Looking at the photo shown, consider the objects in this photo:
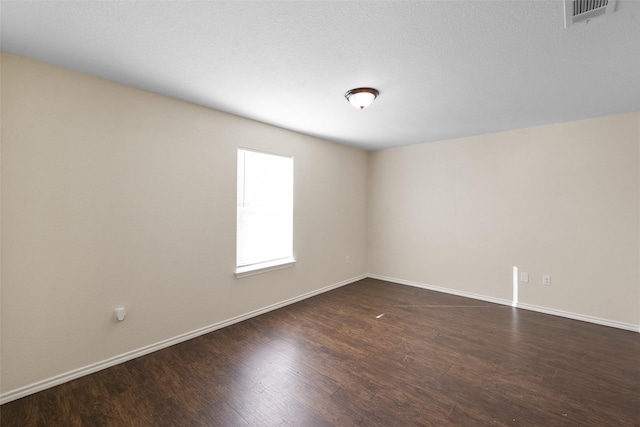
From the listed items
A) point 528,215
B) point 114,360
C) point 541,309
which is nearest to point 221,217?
point 114,360

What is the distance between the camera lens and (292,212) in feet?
12.8

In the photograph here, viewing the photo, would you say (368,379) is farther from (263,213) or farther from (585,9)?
(585,9)

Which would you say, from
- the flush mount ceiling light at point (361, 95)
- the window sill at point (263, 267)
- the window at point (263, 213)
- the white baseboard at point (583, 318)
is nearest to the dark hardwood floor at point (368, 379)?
the white baseboard at point (583, 318)

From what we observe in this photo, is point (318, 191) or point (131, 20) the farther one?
point (318, 191)

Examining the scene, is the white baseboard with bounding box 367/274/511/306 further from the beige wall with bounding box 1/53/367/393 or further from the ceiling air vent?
the ceiling air vent

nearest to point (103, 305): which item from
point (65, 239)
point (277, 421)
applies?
point (65, 239)

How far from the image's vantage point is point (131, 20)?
1580 millimetres

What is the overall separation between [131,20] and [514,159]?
4.39m

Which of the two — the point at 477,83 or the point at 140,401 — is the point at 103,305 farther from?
the point at 477,83

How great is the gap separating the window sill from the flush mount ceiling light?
2.22 meters

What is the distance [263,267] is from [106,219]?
5.62ft

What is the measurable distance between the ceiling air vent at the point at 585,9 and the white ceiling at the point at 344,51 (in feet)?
0.13

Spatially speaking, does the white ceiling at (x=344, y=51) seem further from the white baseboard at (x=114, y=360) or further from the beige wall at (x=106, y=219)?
the white baseboard at (x=114, y=360)

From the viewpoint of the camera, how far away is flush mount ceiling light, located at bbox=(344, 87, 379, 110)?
2.45 metres
